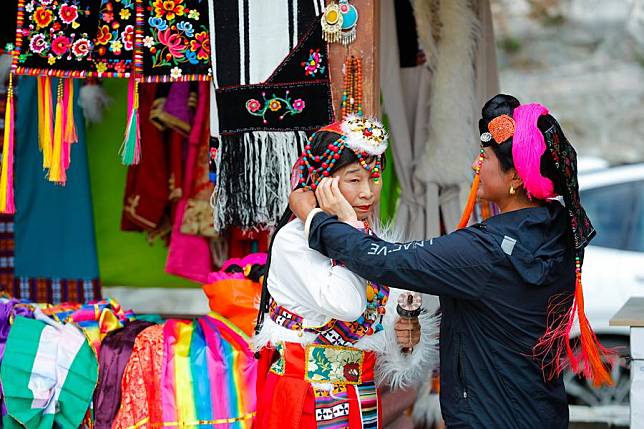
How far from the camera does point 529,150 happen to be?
95.7 inches

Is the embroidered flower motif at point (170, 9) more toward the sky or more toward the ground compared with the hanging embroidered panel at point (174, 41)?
more toward the sky

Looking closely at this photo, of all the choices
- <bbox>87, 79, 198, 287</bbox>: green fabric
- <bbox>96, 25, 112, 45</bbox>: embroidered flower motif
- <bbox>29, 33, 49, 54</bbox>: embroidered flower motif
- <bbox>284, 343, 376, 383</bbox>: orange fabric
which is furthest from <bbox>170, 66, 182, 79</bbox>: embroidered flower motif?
<bbox>87, 79, 198, 287</bbox>: green fabric

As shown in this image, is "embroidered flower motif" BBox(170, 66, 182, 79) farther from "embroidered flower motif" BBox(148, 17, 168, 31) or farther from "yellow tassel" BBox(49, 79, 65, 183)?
"yellow tassel" BBox(49, 79, 65, 183)

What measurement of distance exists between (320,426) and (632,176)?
3.98m

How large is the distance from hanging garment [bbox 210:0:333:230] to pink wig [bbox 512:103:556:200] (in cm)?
104

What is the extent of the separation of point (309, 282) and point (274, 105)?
1.00 m

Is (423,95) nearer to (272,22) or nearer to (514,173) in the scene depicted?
(272,22)

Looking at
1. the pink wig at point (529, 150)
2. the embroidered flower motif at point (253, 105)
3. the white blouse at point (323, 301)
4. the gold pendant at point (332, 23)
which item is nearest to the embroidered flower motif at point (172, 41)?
the embroidered flower motif at point (253, 105)

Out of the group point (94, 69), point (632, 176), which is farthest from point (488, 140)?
point (632, 176)

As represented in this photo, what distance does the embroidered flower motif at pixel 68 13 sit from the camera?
3496mm

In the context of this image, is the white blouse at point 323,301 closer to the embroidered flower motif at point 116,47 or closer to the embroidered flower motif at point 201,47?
the embroidered flower motif at point 201,47

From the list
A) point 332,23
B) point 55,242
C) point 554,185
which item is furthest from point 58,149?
point 554,185

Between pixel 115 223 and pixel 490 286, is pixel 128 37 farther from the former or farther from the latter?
pixel 115 223

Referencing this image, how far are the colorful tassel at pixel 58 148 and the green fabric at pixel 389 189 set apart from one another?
5.34ft
